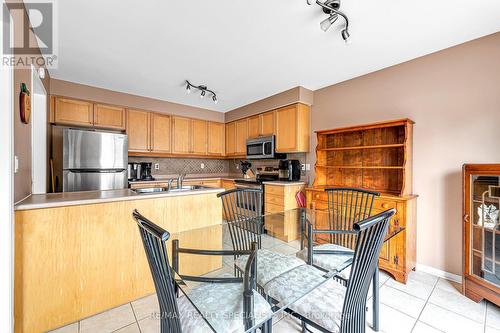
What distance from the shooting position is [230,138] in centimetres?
498

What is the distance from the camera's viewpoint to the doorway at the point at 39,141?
8.93 feet

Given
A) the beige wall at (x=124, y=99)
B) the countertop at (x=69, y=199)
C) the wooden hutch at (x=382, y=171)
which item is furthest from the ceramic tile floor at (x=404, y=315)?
the beige wall at (x=124, y=99)

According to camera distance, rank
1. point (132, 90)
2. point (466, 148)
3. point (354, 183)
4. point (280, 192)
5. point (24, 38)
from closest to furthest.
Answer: point (24, 38) < point (466, 148) < point (354, 183) < point (280, 192) < point (132, 90)

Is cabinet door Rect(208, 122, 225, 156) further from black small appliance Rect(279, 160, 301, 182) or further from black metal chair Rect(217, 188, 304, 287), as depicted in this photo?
black metal chair Rect(217, 188, 304, 287)

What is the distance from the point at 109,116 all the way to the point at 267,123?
106 inches

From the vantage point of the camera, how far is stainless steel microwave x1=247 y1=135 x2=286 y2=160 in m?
3.93

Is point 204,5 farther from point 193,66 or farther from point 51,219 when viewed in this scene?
point 51,219

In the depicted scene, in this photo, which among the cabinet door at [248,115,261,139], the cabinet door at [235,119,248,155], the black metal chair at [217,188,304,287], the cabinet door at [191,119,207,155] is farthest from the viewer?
the cabinet door at [191,119,207,155]

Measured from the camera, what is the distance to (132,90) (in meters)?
3.67

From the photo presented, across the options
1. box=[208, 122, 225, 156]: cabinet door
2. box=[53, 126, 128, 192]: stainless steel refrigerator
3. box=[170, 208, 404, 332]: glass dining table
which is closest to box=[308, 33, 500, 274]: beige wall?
box=[170, 208, 404, 332]: glass dining table

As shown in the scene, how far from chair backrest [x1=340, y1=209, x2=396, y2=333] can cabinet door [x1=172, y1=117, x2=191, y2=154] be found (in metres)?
3.98

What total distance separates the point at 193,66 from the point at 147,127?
6.01 ft

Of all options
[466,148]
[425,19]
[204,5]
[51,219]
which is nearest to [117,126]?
[51,219]

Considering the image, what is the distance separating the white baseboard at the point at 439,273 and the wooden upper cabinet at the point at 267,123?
2726 millimetres
